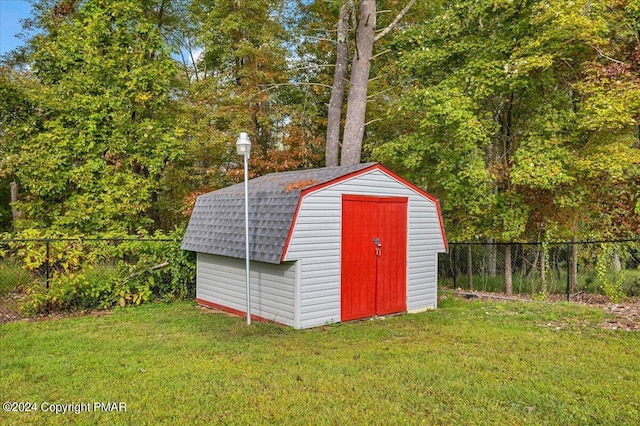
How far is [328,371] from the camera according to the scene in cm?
422

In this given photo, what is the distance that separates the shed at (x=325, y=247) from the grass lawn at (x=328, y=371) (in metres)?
0.44

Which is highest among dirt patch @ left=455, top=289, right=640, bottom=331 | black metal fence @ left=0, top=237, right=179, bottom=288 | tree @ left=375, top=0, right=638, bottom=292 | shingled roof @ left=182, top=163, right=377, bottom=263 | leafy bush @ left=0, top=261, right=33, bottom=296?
tree @ left=375, top=0, right=638, bottom=292

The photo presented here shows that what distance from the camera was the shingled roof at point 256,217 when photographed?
19.6ft

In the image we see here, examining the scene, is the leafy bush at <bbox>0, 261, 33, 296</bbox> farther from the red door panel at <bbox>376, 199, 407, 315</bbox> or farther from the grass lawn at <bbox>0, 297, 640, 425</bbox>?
the red door panel at <bbox>376, 199, 407, 315</bbox>

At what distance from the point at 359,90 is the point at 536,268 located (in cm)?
627

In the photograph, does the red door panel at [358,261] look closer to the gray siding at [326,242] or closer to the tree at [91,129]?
the gray siding at [326,242]

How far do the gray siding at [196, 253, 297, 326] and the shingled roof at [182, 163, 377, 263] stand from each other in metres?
0.31

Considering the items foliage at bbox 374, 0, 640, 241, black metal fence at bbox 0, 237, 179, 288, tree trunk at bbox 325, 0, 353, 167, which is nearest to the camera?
black metal fence at bbox 0, 237, 179, 288

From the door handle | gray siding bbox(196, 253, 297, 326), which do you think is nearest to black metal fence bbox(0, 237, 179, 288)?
gray siding bbox(196, 253, 297, 326)

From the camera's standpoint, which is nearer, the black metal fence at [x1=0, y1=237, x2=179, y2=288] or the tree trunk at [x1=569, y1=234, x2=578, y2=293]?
the black metal fence at [x1=0, y1=237, x2=179, y2=288]

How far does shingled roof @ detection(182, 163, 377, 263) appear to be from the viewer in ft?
19.6

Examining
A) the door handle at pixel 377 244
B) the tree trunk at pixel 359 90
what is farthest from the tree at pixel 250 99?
the door handle at pixel 377 244

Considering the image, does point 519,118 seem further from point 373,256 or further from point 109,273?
point 109,273

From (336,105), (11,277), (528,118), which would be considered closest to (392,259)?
(336,105)
